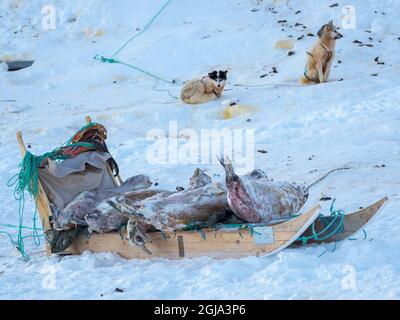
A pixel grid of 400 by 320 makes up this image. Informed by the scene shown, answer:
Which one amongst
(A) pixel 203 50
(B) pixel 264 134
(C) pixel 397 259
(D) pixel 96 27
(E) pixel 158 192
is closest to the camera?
(C) pixel 397 259

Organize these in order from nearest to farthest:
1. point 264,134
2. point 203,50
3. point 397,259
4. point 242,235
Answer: point 397,259 → point 242,235 → point 264,134 → point 203,50

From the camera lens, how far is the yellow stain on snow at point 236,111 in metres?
10.8

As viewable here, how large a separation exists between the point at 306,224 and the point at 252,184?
1.66ft

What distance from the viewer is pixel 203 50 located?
1399cm

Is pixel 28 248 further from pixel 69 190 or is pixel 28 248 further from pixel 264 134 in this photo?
pixel 264 134

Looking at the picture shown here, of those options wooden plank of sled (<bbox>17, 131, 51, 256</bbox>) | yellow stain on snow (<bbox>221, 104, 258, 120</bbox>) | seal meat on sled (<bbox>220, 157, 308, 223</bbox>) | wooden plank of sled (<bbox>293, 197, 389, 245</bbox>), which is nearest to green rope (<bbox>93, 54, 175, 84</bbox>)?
yellow stain on snow (<bbox>221, 104, 258, 120</bbox>)

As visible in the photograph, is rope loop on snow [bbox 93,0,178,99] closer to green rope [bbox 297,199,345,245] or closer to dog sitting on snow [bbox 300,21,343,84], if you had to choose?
dog sitting on snow [bbox 300,21,343,84]

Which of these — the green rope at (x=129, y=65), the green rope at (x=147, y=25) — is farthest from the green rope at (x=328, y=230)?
the green rope at (x=147, y=25)

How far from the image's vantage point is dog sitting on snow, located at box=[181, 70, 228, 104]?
1159 centimetres

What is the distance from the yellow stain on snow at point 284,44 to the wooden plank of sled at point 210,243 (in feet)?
26.3

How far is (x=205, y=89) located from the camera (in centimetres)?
1160

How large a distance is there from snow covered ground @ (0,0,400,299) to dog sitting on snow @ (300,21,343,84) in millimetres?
293

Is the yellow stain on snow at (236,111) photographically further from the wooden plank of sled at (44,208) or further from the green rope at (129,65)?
the wooden plank of sled at (44,208)
